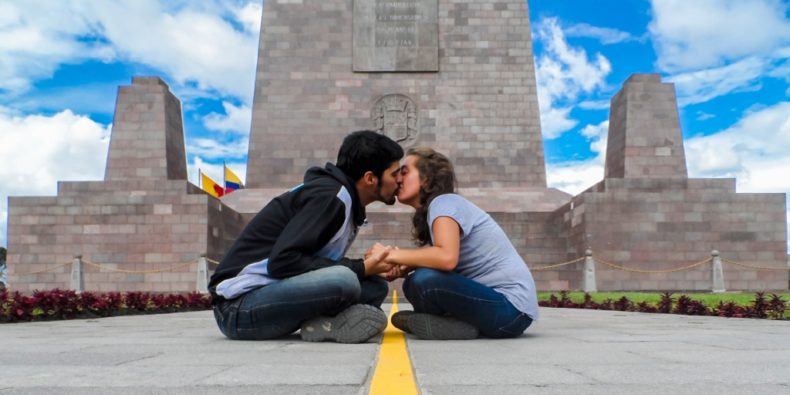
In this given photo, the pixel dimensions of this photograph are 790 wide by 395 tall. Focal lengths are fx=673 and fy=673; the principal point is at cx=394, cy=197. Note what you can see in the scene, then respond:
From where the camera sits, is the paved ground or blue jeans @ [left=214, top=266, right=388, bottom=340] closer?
the paved ground

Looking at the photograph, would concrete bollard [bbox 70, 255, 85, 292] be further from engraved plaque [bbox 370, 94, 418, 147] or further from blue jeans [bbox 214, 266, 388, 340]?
blue jeans [bbox 214, 266, 388, 340]

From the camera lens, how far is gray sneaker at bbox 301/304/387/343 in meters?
4.37

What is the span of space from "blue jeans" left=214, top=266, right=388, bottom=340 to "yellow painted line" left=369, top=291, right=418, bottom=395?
1.41ft

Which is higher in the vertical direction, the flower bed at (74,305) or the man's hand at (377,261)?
the man's hand at (377,261)

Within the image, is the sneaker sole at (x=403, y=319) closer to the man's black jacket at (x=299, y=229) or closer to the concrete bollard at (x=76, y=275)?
the man's black jacket at (x=299, y=229)

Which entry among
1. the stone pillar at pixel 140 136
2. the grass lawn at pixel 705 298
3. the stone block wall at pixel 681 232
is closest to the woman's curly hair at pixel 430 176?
the grass lawn at pixel 705 298

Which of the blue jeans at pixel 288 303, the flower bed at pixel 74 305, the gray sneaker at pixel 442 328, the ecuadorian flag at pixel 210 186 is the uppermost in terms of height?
the ecuadorian flag at pixel 210 186

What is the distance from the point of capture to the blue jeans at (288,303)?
4.27 m

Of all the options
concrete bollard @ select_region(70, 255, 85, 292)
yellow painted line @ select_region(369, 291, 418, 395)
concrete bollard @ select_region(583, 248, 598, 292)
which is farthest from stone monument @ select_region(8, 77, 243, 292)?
yellow painted line @ select_region(369, 291, 418, 395)

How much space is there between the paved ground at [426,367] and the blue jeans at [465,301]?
165mm

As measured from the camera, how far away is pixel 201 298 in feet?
41.3

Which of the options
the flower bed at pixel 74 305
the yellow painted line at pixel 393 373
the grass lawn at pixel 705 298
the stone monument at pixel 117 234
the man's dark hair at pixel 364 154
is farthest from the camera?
the stone monument at pixel 117 234

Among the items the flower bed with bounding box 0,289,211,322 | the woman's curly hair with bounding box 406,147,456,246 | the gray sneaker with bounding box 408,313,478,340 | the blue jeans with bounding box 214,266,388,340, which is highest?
the woman's curly hair with bounding box 406,147,456,246

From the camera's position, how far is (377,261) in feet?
15.0
